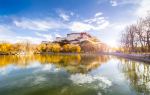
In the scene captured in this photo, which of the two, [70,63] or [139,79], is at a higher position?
[70,63]

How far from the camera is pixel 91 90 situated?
11805 mm

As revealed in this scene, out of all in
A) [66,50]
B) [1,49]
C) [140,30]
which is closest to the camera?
[140,30]

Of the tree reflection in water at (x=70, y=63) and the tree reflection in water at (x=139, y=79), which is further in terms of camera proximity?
the tree reflection in water at (x=70, y=63)

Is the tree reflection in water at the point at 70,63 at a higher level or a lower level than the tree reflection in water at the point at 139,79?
higher

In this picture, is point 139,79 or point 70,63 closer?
point 139,79

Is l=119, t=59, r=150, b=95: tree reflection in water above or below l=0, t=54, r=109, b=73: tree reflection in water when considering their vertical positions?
below

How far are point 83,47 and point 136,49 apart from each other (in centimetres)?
5927

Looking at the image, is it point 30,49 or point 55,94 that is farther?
point 30,49

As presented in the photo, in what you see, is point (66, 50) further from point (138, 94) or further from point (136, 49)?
point (138, 94)

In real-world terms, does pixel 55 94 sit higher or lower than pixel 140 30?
lower

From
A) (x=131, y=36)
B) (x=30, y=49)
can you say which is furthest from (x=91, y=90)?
(x=30, y=49)

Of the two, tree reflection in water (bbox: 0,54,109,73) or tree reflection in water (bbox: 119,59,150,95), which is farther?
tree reflection in water (bbox: 0,54,109,73)

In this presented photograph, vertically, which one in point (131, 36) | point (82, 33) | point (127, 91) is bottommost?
point (127, 91)

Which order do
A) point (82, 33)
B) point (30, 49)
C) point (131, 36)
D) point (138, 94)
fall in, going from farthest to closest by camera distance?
1. point (82, 33)
2. point (30, 49)
3. point (131, 36)
4. point (138, 94)
